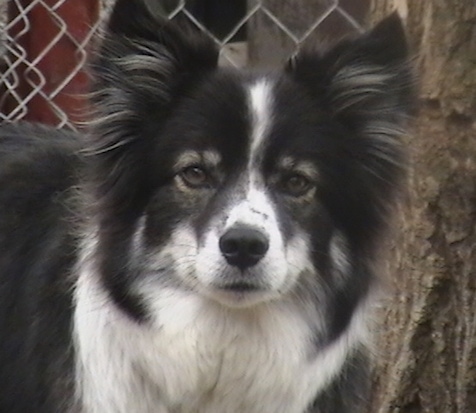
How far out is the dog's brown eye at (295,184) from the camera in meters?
3.38

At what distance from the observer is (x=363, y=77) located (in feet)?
11.5

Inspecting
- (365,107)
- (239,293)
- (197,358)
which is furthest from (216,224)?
(365,107)

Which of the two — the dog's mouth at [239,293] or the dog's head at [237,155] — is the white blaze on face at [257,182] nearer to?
the dog's head at [237,155]

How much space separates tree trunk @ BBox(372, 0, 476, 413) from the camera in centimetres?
386

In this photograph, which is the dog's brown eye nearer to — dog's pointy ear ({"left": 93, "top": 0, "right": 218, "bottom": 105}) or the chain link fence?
dog's pointy ear ({"left": 93, "top": 0, "right": 218, "bottom": 105})

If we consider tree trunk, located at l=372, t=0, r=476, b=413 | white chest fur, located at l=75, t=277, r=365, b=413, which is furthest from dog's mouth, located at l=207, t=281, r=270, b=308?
tree trunk, located at l=372, t=0, r=476, b=413

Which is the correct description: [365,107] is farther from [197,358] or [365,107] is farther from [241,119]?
[197,358]

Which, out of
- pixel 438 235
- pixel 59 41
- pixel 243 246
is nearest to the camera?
pixel 243 246

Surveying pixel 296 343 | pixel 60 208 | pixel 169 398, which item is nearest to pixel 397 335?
pixel 296 343

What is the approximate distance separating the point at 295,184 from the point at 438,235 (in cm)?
74

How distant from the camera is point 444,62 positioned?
3.87m

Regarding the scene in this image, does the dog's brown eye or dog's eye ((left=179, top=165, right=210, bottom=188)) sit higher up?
the dog's brown eye

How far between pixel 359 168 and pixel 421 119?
47 centimetres

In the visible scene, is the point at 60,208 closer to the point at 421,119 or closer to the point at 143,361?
the point at 143,361
